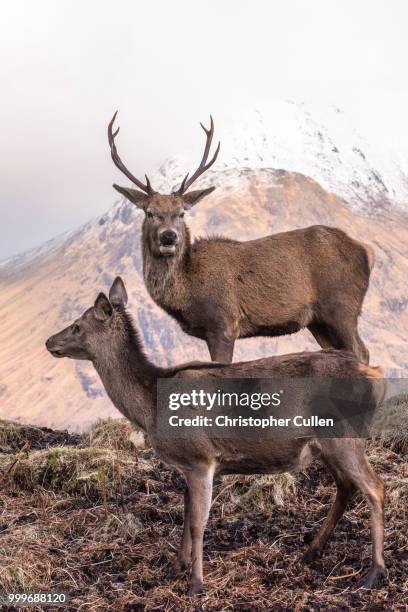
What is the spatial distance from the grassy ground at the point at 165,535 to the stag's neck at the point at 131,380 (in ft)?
3.80

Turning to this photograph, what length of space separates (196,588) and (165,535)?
1.39 m

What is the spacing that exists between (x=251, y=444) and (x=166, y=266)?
3989 millimetres

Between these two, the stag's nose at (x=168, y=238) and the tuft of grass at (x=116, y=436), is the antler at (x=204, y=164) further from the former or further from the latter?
the tuft of grass at (x=116, y=436)

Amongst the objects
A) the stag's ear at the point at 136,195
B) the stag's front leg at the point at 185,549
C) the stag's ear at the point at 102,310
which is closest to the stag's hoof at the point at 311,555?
the stag's front leg at the point at 185,549

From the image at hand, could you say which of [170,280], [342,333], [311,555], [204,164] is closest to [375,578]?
[311,555]

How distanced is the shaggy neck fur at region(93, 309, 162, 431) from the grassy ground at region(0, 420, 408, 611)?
1169mm

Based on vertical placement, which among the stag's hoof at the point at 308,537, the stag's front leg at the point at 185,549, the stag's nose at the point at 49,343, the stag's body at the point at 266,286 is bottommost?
the stag's hoof at the point at 308,537

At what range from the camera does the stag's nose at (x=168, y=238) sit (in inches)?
397

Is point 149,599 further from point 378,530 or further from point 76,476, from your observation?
point 76,476

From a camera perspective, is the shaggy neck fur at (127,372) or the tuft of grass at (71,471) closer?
the shaggy neck fur at (127,372)

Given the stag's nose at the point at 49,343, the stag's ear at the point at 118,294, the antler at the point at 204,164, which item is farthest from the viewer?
the antler at the point at 204,164

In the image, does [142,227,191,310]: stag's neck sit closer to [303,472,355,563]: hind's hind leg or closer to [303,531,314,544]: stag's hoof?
[303,531,314,544]: stag's hoof

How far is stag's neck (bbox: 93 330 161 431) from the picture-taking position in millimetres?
7277

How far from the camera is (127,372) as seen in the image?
24.5ft
